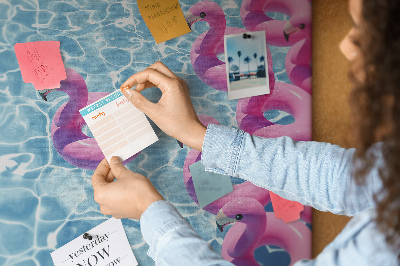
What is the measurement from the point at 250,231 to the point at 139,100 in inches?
20.4

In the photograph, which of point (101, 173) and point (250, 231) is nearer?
point (101, 173)

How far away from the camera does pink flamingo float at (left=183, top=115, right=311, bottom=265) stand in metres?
0.87

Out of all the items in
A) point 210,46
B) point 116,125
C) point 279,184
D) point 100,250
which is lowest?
point 100,250

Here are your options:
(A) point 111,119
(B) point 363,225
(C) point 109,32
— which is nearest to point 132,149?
(A) point 111,119

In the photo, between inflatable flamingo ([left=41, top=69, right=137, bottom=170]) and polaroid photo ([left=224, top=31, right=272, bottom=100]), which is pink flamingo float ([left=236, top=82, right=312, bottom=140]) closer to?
polaroid photo ([left=224, top=31, right=272, bottom=100])

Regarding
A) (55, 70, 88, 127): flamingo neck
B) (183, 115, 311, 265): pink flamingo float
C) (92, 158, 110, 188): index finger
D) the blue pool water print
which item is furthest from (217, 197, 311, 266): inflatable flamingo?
(55, 70, 88, 127): flamingo neck

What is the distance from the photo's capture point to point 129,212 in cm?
63

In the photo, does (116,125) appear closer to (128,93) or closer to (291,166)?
(128,93)

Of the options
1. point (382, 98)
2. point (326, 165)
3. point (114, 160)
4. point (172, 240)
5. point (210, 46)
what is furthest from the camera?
point (210, 46)

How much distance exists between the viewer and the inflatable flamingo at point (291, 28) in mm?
876

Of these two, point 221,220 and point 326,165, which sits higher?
point 326,165

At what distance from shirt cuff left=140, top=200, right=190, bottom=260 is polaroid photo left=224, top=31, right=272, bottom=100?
42 centimetres

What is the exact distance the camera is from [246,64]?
871 mm

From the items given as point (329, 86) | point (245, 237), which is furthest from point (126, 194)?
point (329, 86)
